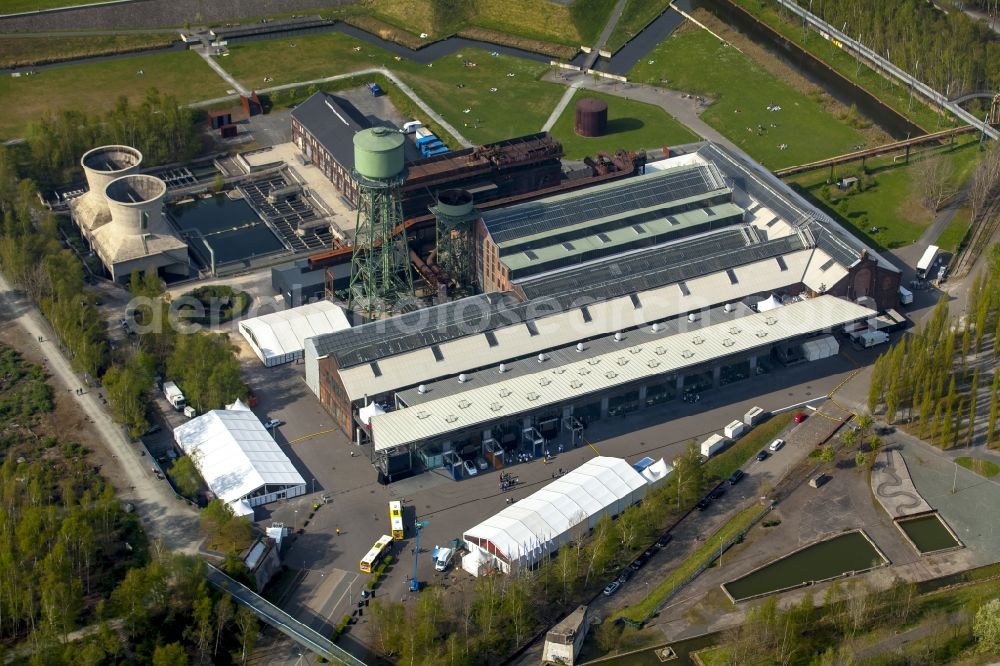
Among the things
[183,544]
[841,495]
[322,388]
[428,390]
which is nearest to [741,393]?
[841,495]

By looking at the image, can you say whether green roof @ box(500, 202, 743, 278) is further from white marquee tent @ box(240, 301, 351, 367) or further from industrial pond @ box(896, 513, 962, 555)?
industrial pond @ box(896, 513, 962, 555)

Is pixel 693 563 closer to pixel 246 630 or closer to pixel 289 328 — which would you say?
pixel 246 630

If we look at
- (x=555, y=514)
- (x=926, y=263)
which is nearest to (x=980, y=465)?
(x=926, y=263)

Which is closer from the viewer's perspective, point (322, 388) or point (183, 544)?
point (183, 544)

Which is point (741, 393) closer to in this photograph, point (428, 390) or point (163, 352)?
point (428, 390)

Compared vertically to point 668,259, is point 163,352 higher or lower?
lower

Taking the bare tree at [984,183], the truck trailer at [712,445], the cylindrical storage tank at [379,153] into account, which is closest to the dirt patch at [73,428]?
the cylindrical storage tank at [379,153]
